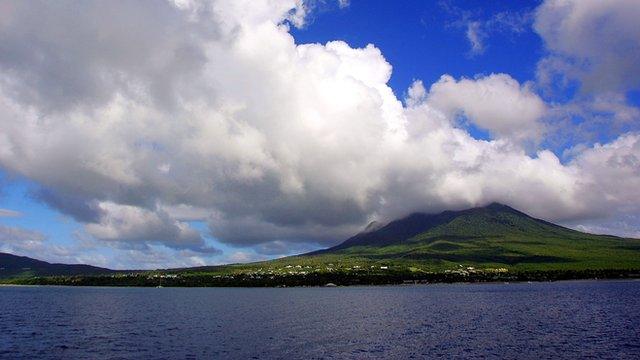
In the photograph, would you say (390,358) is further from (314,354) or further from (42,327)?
(42,327)

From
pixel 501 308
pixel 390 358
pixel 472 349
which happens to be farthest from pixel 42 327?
pixel 501 308

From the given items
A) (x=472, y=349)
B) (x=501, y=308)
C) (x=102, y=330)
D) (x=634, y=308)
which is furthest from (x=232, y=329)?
(x=634, y=308)

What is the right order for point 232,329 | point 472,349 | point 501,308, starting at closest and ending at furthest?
1. point 472,349
2. point 232,329
3. point 501,308

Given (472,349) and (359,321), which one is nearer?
(472,349)

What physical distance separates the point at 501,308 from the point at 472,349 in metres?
76.2

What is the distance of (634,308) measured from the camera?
13862 cm

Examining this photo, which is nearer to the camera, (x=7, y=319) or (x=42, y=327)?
(x=42, y=327)

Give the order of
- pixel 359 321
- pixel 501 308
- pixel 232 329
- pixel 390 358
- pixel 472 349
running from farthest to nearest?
pixel 501 308, pixel 359 321, pixel 232 329, pixel 472 349, pixel 390 358

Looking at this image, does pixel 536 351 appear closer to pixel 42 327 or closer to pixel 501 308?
pixel 501 308

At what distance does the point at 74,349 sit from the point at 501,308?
115 meters

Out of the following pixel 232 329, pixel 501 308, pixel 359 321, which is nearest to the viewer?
pixel 232 329

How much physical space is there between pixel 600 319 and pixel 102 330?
11098cm

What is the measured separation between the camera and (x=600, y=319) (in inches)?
4510

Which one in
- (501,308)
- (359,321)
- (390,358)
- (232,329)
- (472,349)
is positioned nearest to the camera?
(390,358)
